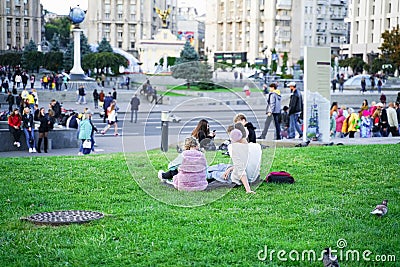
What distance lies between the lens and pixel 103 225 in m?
8.90

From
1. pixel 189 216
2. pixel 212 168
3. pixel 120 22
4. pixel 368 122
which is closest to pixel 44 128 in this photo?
pixel 212 168

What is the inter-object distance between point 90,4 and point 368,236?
141 meters

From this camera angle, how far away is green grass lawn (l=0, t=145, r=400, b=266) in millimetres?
7637

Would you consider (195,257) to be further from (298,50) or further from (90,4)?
(90,4)

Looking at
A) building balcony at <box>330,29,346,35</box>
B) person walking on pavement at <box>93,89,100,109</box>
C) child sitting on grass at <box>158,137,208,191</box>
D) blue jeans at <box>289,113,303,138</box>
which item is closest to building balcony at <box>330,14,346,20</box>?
building balcony at <box>330,29,346,35</box>

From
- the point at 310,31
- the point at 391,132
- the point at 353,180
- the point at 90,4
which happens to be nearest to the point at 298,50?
the point at 310,31

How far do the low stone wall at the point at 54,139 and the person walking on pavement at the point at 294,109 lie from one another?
7.28 metres

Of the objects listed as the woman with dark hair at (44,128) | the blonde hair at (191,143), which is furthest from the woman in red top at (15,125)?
the blonde hair at (191,143)

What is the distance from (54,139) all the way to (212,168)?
1256cm

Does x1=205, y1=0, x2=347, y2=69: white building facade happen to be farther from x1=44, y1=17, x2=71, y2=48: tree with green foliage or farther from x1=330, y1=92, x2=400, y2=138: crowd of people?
x1=330, y1=92, x2=400, y2=138: crowd of people

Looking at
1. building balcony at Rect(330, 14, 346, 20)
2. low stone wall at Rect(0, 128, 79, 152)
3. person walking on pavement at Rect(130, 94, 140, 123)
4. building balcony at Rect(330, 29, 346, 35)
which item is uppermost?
building balcony at Rect(330, 14, 346, 20)

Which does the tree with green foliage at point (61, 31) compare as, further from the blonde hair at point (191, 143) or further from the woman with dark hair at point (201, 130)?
the blonde hair at point (191, 143)

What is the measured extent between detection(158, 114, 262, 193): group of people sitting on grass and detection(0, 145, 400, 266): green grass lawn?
0.22 m

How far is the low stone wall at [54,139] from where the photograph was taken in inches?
873
